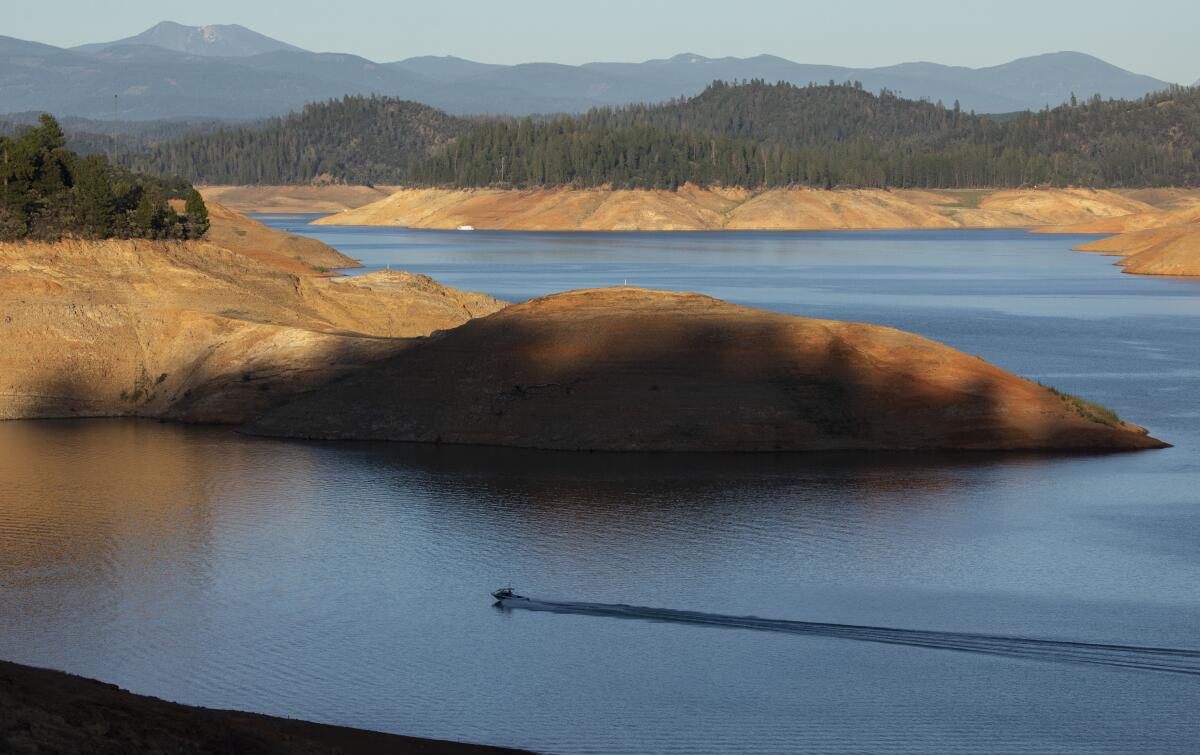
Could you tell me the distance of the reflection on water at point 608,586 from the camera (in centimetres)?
2848

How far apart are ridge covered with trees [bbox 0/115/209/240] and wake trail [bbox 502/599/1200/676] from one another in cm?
5244

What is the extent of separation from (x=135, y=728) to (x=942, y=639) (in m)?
17.0

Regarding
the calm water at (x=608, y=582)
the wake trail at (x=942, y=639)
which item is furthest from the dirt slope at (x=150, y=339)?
the wake trail at (x=942, y=639)

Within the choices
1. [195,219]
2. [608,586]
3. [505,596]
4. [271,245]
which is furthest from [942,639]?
[271,245]

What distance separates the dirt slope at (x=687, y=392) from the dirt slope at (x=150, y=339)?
354cm

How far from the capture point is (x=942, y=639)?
108 ft

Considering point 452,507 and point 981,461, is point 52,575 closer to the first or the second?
point 452,507

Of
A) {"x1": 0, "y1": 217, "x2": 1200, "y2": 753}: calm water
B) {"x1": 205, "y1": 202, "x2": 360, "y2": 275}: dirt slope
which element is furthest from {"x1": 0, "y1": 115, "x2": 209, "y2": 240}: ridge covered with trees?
{"x1": 205, "y1": 202, "x2": 360, "y2": 275}: dirt slope

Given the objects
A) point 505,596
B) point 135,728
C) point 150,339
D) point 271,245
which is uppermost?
point 271,245

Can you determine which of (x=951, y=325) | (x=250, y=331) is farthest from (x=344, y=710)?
(x=951, y=325)

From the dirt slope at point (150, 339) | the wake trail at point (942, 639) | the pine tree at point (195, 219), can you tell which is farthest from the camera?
the pine tree at point (195, 219)

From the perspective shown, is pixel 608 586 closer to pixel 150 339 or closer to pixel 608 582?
pixel 608 582

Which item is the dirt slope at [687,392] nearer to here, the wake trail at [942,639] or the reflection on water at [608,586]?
the reflection on water at [608,586]

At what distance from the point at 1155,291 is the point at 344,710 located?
128873mm
